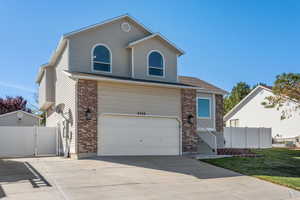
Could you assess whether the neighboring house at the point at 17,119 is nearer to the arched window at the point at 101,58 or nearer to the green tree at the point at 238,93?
the arched window at the point at 101,58

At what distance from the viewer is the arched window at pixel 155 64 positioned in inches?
724

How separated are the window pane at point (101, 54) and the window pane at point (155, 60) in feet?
8.90

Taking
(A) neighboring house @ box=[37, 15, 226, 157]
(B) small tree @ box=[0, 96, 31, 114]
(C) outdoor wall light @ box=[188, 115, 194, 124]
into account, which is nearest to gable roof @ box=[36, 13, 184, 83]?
(A) neighboring house @ box=[37, 15, 226, 157]

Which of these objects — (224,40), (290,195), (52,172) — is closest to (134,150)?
(52,172)

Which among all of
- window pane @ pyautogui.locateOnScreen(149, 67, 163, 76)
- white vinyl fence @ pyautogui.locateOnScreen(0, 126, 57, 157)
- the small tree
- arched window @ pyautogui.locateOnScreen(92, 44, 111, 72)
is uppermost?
arched window @ pyautogui.locateOnScreen(92, 44, 111, 72)

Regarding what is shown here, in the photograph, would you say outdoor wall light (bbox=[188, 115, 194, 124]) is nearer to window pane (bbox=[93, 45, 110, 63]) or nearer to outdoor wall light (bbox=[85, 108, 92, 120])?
window pane (bbox=[93, 45, 110, 63])

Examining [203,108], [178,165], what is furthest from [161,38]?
[178,165]

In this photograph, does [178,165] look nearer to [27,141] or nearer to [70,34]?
[70,34]

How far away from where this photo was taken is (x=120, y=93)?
52.7ft

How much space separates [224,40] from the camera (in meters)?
20.6

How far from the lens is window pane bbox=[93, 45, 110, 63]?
56.2 ft

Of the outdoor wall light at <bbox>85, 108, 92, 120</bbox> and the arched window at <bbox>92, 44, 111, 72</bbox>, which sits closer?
the outdoor wall light at <bbox>85, 108, 92, 120</bbox>

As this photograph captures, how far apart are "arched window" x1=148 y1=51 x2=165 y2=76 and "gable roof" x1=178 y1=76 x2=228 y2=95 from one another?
3909mm

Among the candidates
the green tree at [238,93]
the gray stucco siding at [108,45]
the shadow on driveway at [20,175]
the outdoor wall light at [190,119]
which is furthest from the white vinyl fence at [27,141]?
the green tree at [238,93]
